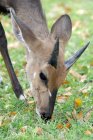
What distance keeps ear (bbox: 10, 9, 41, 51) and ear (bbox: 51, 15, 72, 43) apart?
1.11 feet

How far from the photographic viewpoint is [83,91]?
8148mm

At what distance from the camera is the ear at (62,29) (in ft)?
22.4

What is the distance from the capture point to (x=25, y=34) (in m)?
6.52

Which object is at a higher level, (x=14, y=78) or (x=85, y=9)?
(x=14, y=78)

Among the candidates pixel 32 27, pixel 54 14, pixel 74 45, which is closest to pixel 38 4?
pixel 32 27

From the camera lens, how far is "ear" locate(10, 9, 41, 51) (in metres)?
6.48

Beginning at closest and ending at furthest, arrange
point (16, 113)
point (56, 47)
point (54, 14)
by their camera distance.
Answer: point (56, 47), point (16, 113), point (54, 14)

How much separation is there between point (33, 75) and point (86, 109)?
115cm

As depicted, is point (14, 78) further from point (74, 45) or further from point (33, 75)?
point (74, 45)

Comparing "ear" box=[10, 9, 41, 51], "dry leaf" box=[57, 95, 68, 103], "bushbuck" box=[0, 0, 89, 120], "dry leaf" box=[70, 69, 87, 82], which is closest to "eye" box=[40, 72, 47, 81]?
"bushbuck" box=[0, 0, 89, 120]

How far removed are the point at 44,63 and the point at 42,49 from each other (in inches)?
8.7

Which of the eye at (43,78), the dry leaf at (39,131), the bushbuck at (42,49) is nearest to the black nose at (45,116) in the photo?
the bushbuck at (42,49)

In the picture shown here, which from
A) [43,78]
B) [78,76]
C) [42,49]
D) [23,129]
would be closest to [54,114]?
[23,129]

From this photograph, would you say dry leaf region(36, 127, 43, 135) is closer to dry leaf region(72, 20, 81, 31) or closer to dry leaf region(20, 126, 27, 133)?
dry leaf region(20, 126, 27, 133)
